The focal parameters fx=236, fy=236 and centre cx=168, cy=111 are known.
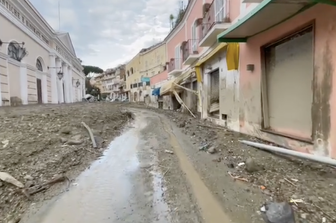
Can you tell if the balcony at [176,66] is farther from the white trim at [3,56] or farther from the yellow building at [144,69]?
the white trim at [3,56]

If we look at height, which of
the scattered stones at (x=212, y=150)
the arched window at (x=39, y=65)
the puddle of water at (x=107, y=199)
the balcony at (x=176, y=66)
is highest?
the arched window at (x=39, y=65)

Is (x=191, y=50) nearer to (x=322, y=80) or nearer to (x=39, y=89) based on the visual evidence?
(x=322, y=80)

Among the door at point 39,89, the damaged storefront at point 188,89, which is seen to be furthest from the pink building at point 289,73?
the door at point 39,89

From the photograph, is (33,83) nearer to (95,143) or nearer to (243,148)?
(95,143)

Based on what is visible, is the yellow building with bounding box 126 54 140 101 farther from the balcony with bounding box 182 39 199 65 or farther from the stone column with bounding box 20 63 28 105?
the balcony with bounding box 182 39 199 65

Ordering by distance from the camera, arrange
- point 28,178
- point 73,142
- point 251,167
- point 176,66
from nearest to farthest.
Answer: point 28,178
point 251,167
point 73,142
point 176,66

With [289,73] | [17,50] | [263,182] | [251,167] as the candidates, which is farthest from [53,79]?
[263,182]

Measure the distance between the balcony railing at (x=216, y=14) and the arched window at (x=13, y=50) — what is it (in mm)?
15248

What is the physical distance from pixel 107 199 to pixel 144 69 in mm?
45051

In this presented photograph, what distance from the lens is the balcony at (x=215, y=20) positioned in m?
10.2

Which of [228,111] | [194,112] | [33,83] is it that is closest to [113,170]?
[228,111]

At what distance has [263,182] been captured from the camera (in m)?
4.30

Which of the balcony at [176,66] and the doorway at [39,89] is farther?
the doorway at [39,89]

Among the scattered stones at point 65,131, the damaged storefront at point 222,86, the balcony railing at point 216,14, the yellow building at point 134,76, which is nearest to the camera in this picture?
the scattered stones at point 65,131
